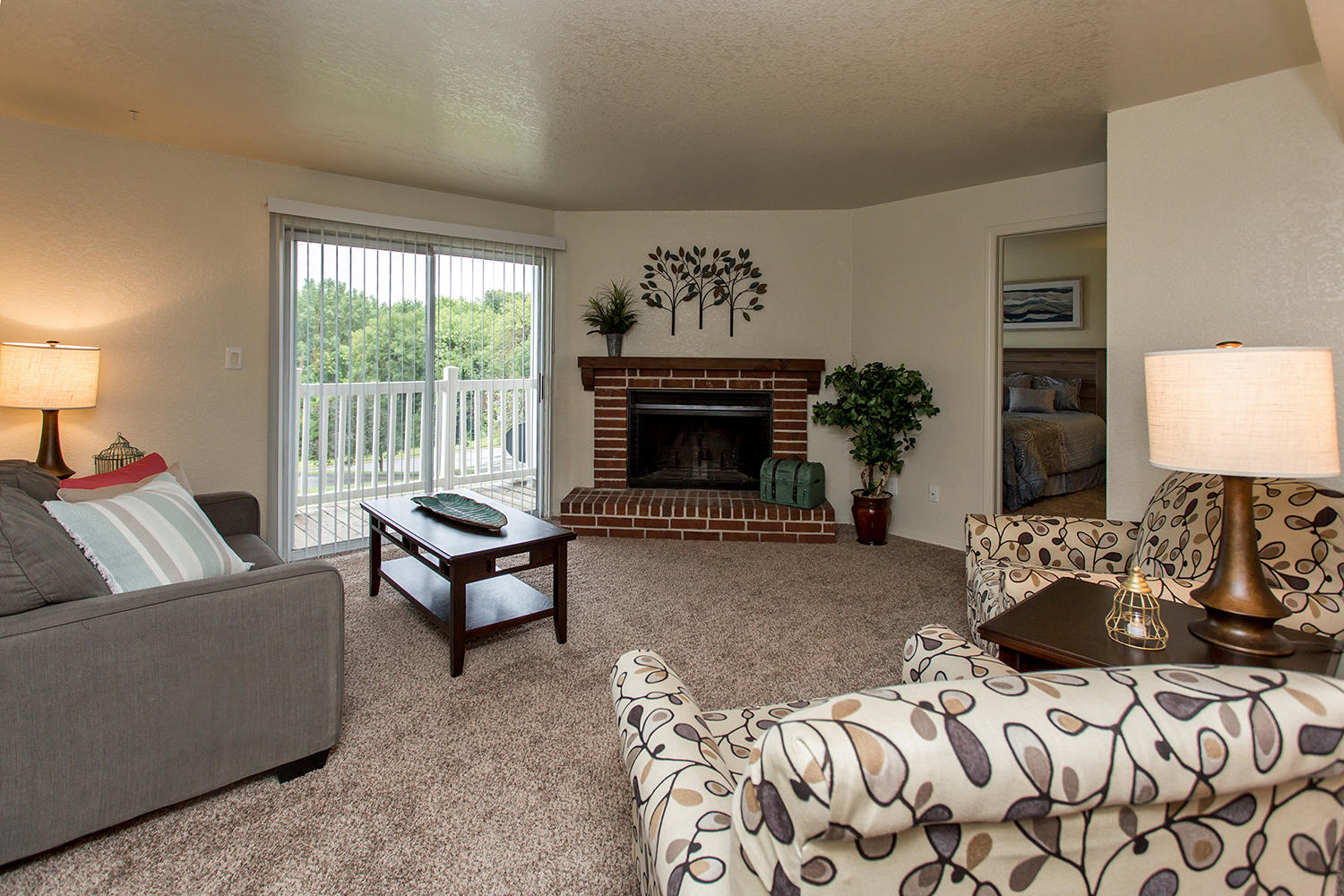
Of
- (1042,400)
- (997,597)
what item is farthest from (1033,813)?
(1042,400)

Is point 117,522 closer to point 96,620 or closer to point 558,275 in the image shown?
point 96,620

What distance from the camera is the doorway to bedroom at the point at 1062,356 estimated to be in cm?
573

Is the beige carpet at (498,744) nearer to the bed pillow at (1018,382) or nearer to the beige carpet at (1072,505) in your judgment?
the beige carpet at (1072,505)

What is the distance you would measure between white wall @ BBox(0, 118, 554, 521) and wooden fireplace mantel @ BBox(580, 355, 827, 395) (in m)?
1.91

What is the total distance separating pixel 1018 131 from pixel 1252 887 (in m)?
3.38

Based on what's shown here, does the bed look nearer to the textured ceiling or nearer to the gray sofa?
the textured ceiling

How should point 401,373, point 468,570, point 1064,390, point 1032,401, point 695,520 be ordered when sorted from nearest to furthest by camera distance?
point 468,570
point 401,373
point 695,520
point 1032,401
point 1064,390

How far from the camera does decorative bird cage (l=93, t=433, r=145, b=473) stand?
330cm

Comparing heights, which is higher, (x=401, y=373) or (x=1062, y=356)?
(x=1062, y=356)

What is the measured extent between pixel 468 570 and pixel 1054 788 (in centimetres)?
214

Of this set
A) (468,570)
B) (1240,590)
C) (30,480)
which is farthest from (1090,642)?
(30,480)

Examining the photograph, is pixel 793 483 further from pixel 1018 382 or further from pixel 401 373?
pixel 1018 382

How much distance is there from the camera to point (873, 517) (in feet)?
14.7

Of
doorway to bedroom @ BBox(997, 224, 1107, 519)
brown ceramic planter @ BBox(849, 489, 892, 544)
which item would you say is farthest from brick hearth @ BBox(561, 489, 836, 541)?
doorway to bedroom @ BBox(997, 224, 1107, 519)
